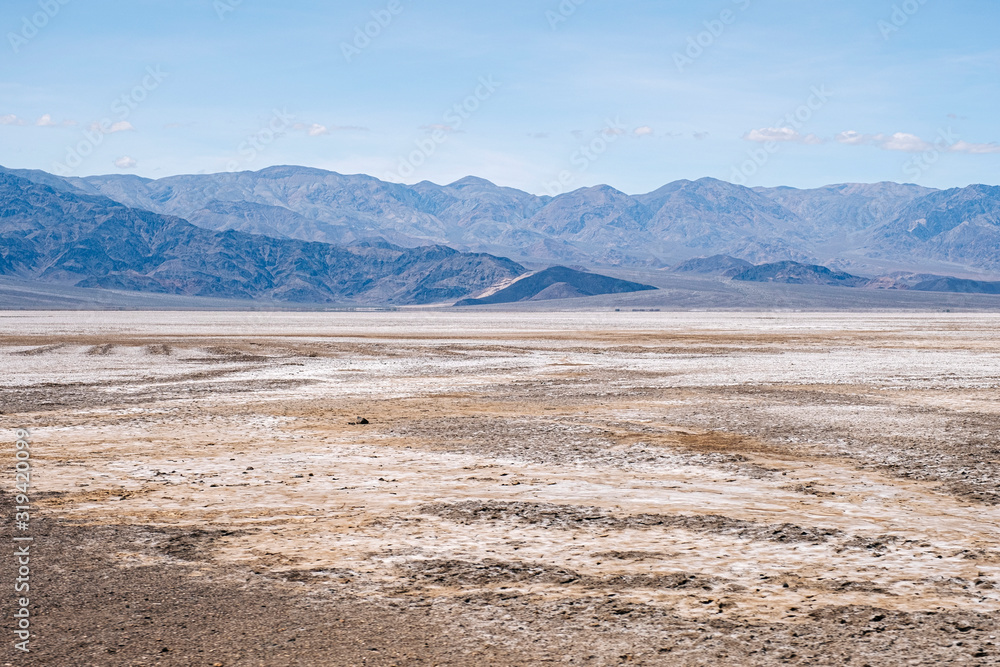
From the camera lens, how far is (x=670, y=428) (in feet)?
58.5

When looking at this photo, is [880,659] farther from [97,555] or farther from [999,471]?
[999,471]

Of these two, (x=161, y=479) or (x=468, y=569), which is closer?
(x=468, y=569)

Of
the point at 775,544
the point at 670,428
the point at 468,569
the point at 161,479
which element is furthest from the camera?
the point at 670,428

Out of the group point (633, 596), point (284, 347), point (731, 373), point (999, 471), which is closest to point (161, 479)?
point (633, 596)

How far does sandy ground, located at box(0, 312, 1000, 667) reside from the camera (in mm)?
6711

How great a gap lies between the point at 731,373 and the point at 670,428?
13.9m

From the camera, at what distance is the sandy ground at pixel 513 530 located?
6.71 m

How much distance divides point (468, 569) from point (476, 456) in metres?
6.22

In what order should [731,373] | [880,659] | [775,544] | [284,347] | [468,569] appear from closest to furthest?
1. [880,659]
2. [468,569]
3. [775,544]
4. [731,373]
5. [284,347]

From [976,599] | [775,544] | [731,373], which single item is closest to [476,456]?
[775,544]

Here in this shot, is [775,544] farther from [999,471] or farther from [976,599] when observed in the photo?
[999,471]

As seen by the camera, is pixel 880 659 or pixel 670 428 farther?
pixel 670 428

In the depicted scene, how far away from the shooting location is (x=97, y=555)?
8.79 meters

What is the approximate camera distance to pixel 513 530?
32.2 ft
